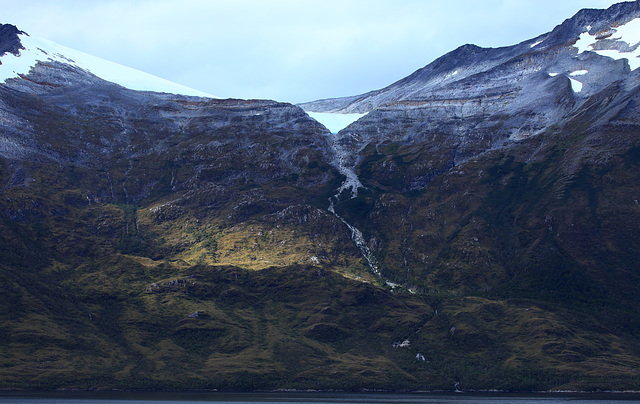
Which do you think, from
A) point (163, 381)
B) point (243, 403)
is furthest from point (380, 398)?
point (163, 381)

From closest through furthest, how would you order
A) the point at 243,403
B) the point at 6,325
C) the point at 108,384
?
1. the point at 243,403
2. the point at 108,384
3. the point at 6,325

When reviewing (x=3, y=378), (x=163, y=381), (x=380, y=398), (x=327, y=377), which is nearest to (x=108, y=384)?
(x=163, y=381)

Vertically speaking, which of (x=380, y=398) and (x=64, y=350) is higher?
(x=64, y=350)

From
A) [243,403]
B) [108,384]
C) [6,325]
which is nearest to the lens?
[243,403]

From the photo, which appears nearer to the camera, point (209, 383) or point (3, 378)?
point (3, 378)

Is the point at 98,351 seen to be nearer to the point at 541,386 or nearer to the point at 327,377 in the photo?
the point at 327,377

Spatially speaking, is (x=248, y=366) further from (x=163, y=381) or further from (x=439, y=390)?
(x=439, y=390)
